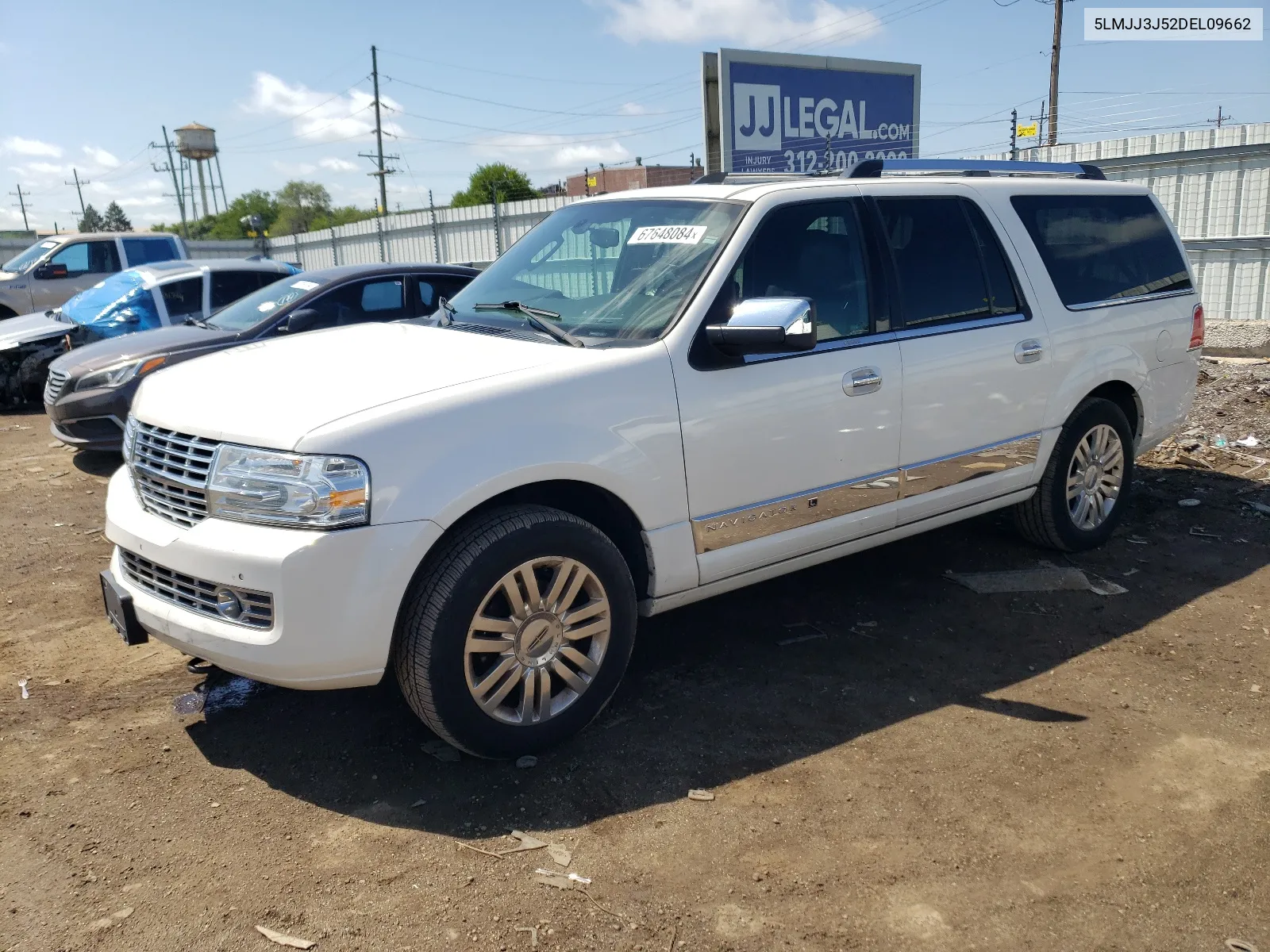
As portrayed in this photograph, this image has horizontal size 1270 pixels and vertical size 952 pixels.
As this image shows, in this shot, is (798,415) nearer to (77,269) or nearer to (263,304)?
(263,304)

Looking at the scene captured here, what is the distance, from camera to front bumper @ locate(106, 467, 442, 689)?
3064mm

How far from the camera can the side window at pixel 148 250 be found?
1493 centimetres

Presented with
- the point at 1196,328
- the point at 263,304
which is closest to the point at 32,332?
the point at 263,304

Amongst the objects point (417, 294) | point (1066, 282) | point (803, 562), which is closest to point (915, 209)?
point (1066, 282)

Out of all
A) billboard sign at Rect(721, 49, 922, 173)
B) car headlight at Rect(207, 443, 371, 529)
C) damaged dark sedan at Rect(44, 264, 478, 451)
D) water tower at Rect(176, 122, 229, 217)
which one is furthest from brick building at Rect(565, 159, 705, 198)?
water tower at Rect(176, 122, 229, 217)

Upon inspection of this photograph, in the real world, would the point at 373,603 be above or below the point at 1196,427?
above

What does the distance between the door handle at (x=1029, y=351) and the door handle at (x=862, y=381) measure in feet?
3.38

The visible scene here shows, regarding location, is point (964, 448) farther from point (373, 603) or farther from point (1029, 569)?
point (373, 603)

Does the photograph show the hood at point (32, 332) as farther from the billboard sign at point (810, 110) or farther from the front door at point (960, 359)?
the front door at point (960, 359)

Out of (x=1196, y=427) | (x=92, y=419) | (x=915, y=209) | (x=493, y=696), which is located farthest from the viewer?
(x=1196, y=427)

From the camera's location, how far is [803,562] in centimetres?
433

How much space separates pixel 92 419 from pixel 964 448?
6427 millimetres

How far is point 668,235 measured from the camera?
4219 millimetres

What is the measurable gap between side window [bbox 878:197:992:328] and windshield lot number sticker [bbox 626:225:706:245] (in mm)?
973
